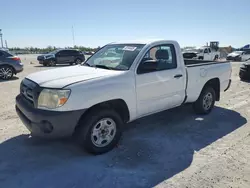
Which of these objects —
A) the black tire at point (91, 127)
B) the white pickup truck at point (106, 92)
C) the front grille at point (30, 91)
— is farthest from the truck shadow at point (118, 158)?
the front grille at point (30, 91)

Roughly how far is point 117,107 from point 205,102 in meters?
2.68

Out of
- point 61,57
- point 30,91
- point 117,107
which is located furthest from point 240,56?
point 30,91

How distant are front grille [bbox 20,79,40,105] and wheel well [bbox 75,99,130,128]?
0.76 metres

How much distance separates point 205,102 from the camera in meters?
5.39

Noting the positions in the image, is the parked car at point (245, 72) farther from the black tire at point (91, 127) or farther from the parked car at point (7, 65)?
the parked car at point (7, 65)

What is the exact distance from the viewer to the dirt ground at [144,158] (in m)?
2.88

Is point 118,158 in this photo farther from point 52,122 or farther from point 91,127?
point 52,122

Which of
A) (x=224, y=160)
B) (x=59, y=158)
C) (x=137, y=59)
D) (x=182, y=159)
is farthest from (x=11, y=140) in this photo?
(x=224, y=160)

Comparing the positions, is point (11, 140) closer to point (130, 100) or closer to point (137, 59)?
point (130, 100)

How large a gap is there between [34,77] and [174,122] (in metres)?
3.08

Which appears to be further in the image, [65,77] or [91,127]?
[65,77]

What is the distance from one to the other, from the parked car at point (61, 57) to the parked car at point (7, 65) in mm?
8368

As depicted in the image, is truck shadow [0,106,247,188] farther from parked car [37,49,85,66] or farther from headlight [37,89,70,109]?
parked car [37,49,85,66]

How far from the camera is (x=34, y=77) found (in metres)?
3.67
